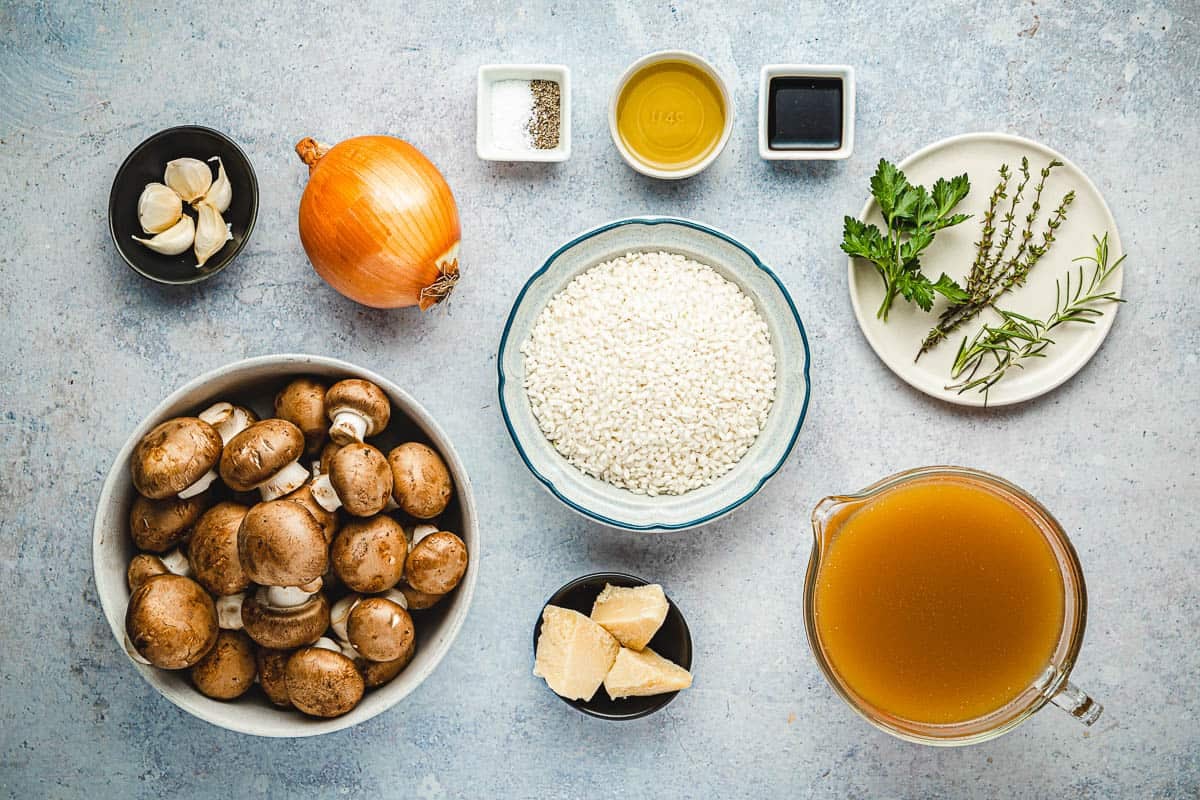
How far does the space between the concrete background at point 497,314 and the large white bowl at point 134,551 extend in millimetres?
168

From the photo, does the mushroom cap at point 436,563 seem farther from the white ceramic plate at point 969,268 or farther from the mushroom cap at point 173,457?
the white ceramic plate at point 969,268

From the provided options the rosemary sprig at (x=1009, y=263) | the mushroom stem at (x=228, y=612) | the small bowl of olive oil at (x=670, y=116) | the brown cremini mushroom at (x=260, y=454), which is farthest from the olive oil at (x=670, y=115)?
the mushroom stem at (x=228, y=612)

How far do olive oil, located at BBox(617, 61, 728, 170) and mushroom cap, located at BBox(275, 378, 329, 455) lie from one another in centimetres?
62

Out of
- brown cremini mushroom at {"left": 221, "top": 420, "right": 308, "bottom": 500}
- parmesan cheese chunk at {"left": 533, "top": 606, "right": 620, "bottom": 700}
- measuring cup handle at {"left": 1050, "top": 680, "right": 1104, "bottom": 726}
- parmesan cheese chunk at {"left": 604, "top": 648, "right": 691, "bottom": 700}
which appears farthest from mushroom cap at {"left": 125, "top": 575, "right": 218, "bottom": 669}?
measuring cup handle at {"left": 1050, "top": 680, "right": 1104, "bottom": 726}

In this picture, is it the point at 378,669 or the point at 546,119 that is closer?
the point at 378,669

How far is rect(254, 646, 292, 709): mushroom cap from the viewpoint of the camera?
130 cm

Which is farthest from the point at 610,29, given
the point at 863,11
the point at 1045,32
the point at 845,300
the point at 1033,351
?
the point at 1033,351

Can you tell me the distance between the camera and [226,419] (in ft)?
4.34

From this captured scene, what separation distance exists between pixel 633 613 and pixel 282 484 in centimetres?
55

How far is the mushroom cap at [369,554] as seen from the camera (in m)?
1.24

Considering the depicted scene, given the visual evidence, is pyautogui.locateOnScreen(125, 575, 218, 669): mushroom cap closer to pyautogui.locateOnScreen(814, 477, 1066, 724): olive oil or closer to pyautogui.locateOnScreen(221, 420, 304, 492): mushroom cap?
pyautogui.locateOnScreen(221, 420, 304, 492): mushroom cap

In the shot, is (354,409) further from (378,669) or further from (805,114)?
(805,114)

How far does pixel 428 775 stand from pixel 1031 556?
3.30 ft

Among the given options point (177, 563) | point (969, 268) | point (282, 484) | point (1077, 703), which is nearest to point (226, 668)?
point (177, 563)
